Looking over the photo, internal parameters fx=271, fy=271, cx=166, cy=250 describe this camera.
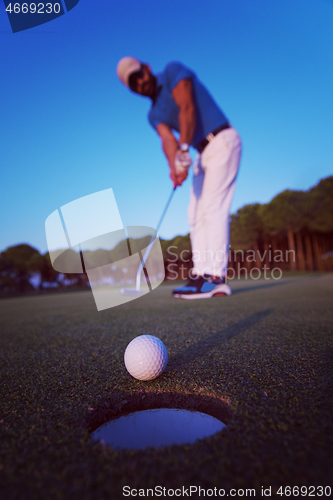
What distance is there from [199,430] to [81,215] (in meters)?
4.45

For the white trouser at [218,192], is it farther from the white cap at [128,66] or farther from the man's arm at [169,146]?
the white cap at [128,66]

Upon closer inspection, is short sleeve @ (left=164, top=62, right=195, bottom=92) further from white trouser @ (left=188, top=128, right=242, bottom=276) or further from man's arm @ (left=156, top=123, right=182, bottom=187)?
white trouser @ (left=188, top=128, right=242, bottom=276)

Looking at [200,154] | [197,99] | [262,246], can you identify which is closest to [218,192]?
[200,154]

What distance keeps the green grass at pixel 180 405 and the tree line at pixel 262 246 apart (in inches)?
551

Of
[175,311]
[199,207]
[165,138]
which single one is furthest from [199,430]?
[165,138]

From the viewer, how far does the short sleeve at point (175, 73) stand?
336 cm

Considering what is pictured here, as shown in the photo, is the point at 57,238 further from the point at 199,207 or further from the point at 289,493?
the point at 289,493

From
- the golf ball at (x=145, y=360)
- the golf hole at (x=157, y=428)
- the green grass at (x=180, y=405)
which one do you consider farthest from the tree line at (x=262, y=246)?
the golf hole at (x=157, y=428)

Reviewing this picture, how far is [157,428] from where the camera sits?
1083 millimetres

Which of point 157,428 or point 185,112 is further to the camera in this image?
point 185,112

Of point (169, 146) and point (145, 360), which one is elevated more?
point (169, 146)

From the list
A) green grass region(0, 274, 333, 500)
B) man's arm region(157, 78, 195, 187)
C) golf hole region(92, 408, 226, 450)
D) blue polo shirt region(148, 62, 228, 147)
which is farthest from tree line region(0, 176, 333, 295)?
golf hole region(92, 408, 226, 450)

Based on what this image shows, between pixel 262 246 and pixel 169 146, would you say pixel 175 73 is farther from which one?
pixel 262 246

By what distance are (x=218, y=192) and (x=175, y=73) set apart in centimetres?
161
